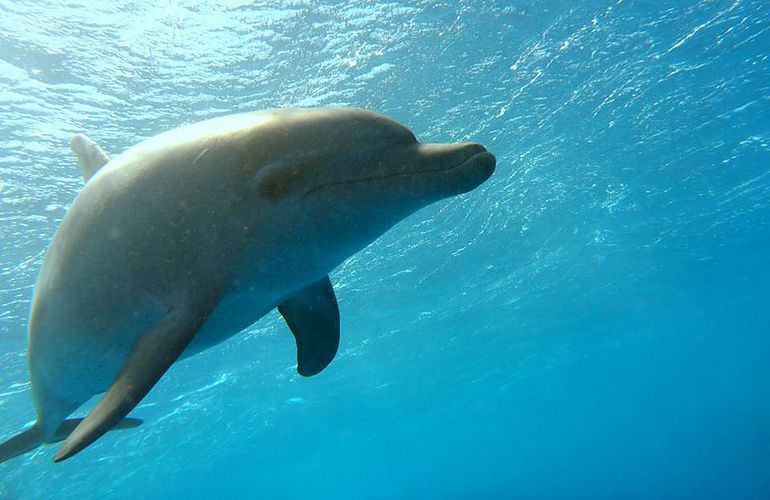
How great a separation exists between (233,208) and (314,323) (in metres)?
1.63

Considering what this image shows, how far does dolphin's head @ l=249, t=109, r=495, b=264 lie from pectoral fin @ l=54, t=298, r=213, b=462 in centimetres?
70

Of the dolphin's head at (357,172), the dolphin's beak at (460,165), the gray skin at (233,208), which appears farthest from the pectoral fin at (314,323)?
the dolphin's beak at (460,165)

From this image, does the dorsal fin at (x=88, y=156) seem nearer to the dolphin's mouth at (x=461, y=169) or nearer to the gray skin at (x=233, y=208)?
the gray skin at (x=233, y=208)

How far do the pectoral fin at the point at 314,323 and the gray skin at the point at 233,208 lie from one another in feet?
3.18

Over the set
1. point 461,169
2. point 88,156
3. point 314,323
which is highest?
point 88,156

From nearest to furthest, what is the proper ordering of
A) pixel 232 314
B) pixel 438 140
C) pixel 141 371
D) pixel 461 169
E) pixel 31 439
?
pixel 141 371, pixel 461 169, pixel 232 314, pixel 31 439, pixel 438 140

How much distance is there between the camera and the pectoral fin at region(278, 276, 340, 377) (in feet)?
12.9

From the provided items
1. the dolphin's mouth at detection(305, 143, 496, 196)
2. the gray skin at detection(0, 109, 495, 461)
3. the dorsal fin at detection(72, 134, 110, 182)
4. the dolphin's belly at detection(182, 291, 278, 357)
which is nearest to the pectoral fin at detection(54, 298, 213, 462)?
the gray skin at detection(0, 109, 495, 461)

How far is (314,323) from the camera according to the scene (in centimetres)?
408

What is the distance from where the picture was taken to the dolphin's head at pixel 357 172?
263 centimetres

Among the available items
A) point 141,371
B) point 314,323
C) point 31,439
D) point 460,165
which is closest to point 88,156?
point 314,323

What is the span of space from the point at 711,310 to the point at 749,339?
32621mm

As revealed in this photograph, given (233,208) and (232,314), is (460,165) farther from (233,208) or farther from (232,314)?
(232,314)

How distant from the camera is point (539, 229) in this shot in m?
21.5
